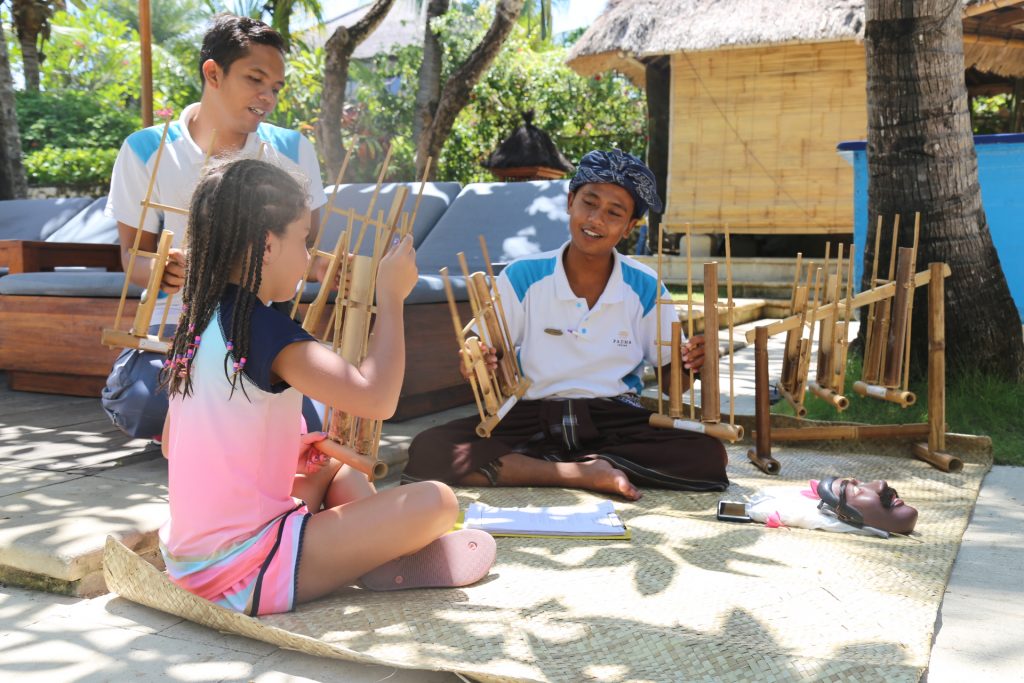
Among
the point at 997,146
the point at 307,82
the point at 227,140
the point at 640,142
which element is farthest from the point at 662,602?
the point at 307,82

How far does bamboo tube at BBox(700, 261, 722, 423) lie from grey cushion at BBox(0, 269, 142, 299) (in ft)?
7.39

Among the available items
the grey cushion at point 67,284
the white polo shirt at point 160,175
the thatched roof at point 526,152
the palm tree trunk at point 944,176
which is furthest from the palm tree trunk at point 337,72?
the white polo shirt at point 160,175

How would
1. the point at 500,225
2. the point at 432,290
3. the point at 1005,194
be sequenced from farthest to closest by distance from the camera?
the point at 1005,194, the point at 500,225, the point at 432,290

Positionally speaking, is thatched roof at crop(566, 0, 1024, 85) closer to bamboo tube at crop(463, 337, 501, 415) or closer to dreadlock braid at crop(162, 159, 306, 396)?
bamboo tube at crop(463, 337, 501, 415)

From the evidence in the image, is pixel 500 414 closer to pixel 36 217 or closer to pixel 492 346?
pixel 492 346

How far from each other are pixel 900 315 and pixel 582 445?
46.8 inches

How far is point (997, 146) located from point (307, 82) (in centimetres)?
1670

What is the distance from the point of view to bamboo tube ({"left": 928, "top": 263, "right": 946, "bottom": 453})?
3.34 m

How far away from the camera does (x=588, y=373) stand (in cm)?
328

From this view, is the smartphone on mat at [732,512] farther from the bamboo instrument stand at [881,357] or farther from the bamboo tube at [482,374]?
the bamboo tube at [482,374]

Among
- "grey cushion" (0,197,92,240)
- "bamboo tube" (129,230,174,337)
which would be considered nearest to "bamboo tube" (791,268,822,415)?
"bamboo tube" (129,230,174,337)

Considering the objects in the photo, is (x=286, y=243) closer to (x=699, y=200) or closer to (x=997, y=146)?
(x=997, y=146)

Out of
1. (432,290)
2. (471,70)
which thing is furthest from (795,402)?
(471,70)

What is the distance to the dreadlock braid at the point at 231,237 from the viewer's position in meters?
1.92
